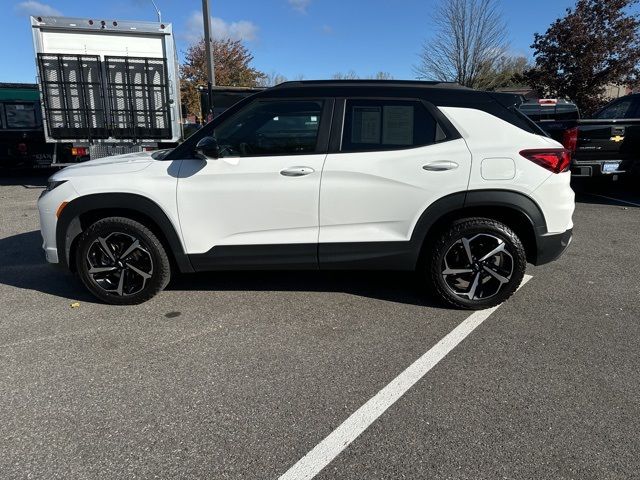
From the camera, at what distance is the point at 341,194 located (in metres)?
3.74

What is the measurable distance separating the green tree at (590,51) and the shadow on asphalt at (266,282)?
695 inches

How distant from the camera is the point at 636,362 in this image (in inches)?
124

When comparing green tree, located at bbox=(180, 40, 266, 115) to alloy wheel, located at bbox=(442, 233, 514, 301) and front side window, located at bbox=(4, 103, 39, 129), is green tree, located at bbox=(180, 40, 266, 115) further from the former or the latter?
alloy wheel, located at bbox=(442, 233, 514, 301)

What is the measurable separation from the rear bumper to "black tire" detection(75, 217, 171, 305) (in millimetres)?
3041

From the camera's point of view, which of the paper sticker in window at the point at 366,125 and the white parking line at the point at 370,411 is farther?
the paper sticker in window at the point at 366,125

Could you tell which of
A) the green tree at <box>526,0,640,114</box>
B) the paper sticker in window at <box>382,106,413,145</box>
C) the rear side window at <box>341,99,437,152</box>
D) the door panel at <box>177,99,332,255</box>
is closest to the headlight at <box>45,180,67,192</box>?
the door panel at <box>177,99,332,255</box>

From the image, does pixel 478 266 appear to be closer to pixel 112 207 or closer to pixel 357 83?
pixel 357 83

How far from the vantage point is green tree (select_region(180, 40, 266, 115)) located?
1132 inches

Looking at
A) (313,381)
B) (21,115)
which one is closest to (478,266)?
(313,381)

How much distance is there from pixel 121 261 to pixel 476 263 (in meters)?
2.91

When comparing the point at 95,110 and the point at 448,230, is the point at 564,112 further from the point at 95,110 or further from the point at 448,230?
the point at 95,110

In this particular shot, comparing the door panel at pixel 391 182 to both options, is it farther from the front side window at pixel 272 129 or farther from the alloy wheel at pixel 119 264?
the alloy wheel at pixel 119 264

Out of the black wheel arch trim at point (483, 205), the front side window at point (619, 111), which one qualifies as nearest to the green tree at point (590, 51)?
the front side window at point (619, 111)

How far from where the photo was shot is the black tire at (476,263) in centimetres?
380
